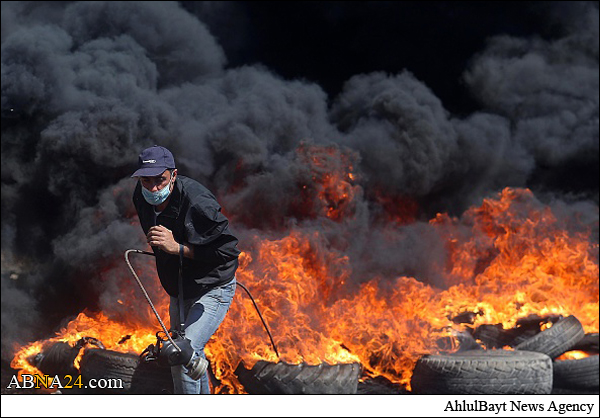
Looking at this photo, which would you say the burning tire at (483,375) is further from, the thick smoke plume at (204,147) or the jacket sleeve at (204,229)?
the jacket sleeve at (204,229)

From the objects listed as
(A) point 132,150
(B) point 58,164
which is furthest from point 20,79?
(A) point 132,150

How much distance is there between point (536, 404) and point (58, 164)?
27.8ft

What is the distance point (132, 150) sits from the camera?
9547 millimetres

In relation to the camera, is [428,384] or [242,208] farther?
[242,208]

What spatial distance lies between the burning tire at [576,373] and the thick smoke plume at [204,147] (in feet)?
11.0

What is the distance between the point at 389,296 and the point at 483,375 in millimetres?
2981

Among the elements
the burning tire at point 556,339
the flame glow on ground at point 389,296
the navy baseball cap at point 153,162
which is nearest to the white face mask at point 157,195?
the navy baseball cap at point 153,162

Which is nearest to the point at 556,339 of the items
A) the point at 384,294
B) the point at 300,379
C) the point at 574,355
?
the point at 574,355

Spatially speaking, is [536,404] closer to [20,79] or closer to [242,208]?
[242,208]

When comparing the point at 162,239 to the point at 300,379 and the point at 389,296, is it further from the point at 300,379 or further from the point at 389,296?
the point at 389,296

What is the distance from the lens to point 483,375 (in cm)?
827

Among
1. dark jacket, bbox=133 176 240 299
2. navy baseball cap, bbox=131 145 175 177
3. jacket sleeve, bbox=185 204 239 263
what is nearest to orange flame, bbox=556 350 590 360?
dark jacket, bbox=133 176 240 299

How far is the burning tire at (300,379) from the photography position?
24.3 ft

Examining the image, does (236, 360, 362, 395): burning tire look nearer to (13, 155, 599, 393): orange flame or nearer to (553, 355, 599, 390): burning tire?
(13, 155, 599, 393): orange flame
